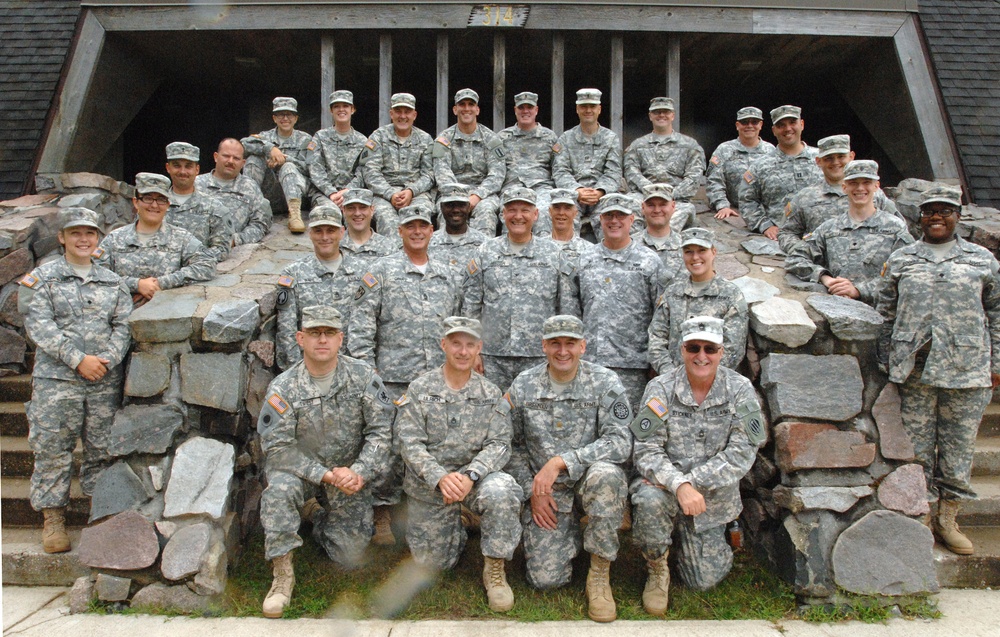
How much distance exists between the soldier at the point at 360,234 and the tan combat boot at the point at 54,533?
7.71ft

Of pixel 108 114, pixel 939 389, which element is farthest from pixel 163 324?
pixel 108 114

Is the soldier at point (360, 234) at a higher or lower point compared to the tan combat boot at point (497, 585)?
higher

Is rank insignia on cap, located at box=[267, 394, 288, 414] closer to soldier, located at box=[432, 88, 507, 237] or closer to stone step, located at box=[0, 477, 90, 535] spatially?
stone step, located at box=[0, 477, 90, 535]

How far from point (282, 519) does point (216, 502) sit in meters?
0.42

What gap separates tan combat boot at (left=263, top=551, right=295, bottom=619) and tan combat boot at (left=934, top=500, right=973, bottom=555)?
359 centimetres


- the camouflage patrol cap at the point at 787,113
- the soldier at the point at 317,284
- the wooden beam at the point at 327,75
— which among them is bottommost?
the soldier at the point at 317,284

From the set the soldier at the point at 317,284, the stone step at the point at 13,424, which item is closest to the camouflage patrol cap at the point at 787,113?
the soldier at the point at 317,284

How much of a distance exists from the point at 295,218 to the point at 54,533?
10.5ft

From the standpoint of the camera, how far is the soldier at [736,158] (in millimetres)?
6863

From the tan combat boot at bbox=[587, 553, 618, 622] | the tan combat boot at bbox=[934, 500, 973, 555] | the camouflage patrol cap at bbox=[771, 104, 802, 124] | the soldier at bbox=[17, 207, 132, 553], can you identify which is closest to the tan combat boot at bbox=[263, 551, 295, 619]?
the soldier at bbox=[17, 207, 132, 553]

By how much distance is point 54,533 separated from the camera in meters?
4.03

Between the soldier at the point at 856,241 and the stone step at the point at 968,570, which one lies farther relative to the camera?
the soldier at the point at 856,241

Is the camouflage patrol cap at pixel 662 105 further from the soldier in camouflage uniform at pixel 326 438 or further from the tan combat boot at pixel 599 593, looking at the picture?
the tan combat boot at pixel 599 593

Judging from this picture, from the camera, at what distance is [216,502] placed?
3.81 metres
